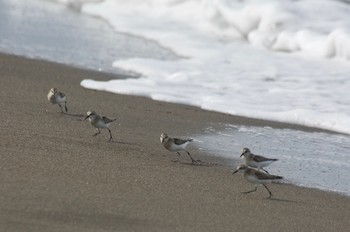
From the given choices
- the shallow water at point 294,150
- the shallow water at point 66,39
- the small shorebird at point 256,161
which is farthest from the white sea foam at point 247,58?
the small shorebird at point 256,161

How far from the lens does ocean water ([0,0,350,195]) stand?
30.8ft

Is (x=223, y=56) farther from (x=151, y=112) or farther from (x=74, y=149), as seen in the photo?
(x=74, y=149)

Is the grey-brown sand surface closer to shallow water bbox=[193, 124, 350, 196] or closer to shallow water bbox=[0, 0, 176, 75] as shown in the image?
shallow water bbox=[193, 124, 350, 196]

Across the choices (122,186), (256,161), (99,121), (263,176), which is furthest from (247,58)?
(122,186)

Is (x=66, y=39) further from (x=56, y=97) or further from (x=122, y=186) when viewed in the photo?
(x=122, y=186)

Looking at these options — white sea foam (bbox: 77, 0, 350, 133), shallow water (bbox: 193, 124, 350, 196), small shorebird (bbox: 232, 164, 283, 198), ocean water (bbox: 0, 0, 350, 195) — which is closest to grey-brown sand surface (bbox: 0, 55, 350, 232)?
small shorebird (bbox: 232, 164, 283, 198)

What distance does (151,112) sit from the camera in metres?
10.3

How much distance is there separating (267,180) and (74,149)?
168 cm

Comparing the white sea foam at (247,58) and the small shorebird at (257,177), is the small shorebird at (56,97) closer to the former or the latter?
the white sea foam at (247,58)

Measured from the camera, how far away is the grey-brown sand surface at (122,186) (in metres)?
5.77

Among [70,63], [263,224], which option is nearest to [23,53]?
[70,63]

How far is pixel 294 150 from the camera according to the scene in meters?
9.12

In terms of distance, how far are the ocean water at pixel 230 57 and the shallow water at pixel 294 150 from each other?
13 mm

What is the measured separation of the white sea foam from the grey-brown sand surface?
1.55 m
